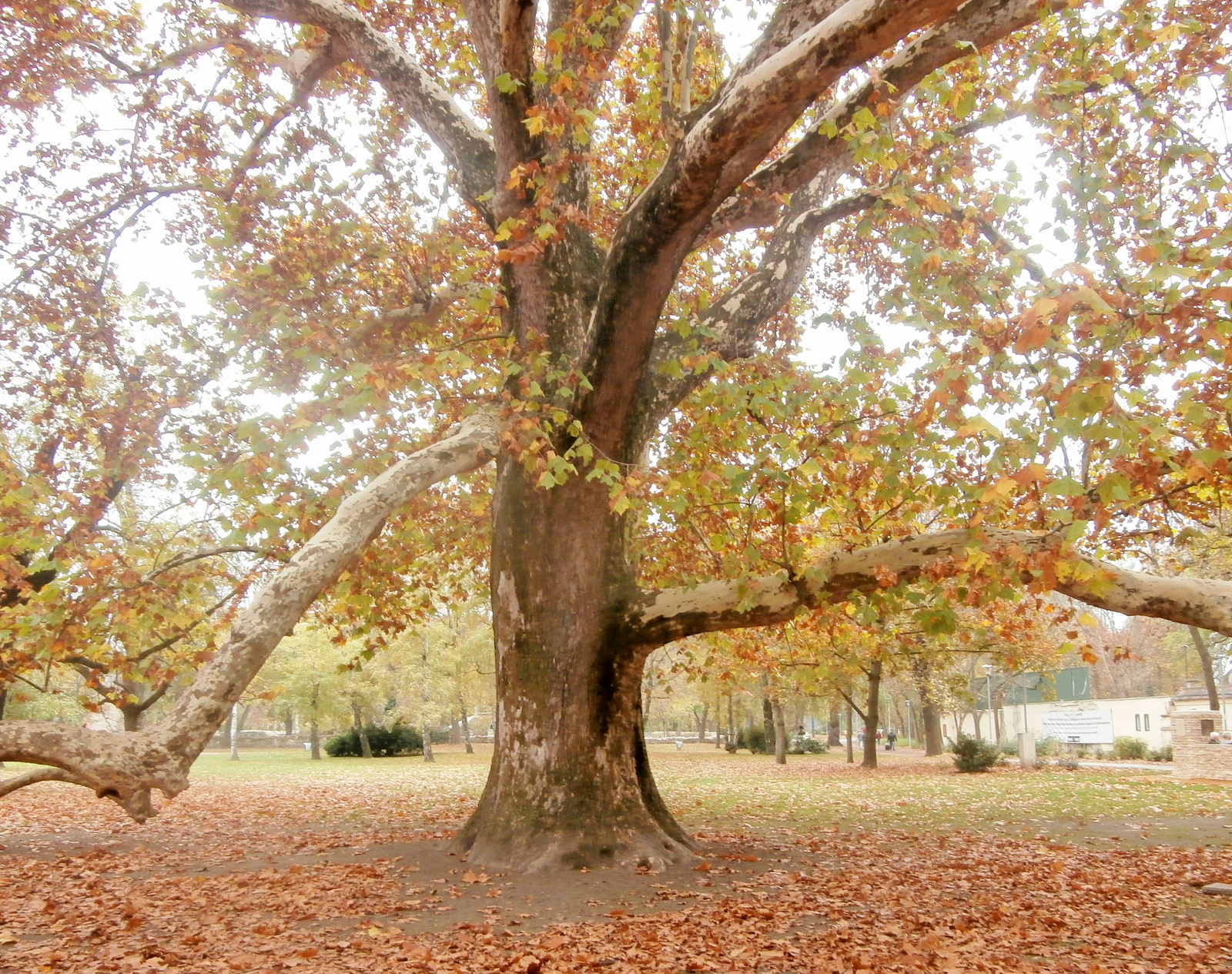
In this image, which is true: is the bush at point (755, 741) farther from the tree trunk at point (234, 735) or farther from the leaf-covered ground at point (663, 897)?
the leaf-covered ground at point (663, 897)

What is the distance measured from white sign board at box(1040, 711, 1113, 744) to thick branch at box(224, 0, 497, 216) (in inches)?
1622

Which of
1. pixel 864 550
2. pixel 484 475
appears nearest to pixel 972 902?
pixel 864 550

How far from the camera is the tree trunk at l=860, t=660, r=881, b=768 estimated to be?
2462cm

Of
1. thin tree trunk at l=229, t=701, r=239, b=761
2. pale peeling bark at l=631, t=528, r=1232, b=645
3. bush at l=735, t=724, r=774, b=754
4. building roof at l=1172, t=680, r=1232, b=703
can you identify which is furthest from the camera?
thin tree trunk at l=229, t=701, r=239, b=761

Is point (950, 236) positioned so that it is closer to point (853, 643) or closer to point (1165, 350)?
point (1165, 350)

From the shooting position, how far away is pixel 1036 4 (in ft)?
19.4

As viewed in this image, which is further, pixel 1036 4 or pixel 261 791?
pixel 261 791

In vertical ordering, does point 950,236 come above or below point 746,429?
above

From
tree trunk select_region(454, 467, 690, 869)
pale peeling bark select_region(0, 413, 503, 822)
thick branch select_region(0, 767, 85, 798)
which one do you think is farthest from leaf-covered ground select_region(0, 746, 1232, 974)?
pale peeling bark select_region(0, 413, 503, 822)

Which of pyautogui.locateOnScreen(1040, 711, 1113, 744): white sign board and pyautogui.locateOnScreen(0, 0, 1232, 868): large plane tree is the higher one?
pyautogui.locateOnScreen(0, 0, 1232, 868): large plane tree

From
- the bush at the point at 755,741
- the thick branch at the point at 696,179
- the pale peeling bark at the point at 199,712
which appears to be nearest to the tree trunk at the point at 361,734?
the bush at the point at 755,741

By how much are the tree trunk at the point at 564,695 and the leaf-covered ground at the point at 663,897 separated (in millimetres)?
438

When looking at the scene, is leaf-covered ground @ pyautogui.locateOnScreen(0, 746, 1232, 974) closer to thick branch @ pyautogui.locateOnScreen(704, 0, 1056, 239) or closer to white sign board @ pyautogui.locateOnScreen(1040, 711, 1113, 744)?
thick branch @ pyautogui.locateOnScreen(704, 0, 1056, 239)

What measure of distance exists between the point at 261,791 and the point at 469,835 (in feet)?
47.4
